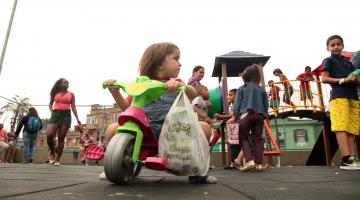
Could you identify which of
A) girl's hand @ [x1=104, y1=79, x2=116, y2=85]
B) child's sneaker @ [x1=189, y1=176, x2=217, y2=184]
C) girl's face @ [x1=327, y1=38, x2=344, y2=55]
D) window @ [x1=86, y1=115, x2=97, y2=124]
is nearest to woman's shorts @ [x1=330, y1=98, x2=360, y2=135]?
girl's face @ [x1=327, y1=38, x2=344, y2=55]

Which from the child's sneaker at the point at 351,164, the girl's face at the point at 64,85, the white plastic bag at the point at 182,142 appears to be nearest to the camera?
the white plastic bag at the point at 182,142

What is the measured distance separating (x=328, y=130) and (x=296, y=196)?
273 inches

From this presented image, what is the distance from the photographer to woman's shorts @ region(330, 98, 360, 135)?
3.76m

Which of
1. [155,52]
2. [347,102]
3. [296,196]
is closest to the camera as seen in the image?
[296,196]

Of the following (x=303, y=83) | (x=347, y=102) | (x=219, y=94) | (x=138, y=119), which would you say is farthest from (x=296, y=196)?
(x=303, y=83)

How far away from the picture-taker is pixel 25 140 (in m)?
8.00

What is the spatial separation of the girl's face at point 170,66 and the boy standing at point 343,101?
2.34m

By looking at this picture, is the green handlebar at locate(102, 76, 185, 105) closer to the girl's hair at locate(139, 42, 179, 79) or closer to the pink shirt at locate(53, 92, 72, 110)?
the girl's hair at locate(139, 42, 179, 79)

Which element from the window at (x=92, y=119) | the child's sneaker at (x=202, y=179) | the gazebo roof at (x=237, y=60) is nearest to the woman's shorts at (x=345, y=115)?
the child's sneaker at (x=202, y=179)

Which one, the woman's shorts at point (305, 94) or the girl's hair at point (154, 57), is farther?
the woman's shorts at point (305, 94)

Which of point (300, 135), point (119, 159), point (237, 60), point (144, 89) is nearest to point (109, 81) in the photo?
point (144, 89)

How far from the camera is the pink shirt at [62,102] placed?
18.9 ft

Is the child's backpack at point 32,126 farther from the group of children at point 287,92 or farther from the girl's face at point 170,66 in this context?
the girl's face at point 170,66

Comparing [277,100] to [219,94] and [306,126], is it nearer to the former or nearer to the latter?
[219,94]
